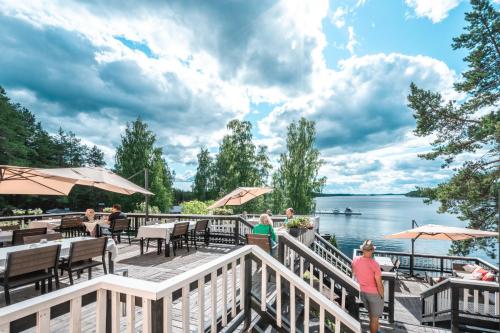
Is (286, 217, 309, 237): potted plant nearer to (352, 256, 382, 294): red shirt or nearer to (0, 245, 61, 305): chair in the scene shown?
(352, 256, 382, 294): red shirt

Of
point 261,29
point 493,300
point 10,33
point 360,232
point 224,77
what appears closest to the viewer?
point 493,300

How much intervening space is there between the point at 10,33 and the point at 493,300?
18.2 metres

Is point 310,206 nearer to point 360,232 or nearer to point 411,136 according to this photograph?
point 411,136

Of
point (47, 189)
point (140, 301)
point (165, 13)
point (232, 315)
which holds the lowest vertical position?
point (232, 315)

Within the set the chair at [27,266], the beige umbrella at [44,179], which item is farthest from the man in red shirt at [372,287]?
the beige umbrella at [44,179]

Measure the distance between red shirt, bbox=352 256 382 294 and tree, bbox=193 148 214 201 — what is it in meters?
30.8

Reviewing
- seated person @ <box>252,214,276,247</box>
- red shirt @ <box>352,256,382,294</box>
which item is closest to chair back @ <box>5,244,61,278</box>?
seated person @ <box>252,214,276,247</box>

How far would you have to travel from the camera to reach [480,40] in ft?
38.8

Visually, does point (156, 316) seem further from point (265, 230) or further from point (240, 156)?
point (240, 156)

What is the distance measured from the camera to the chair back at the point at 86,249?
4.08 metres

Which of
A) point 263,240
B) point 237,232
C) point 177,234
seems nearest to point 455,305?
point 263,240

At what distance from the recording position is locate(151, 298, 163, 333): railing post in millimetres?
1681

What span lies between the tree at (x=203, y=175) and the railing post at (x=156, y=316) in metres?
32.7

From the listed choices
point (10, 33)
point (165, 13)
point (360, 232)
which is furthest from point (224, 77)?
point (360, 232)
